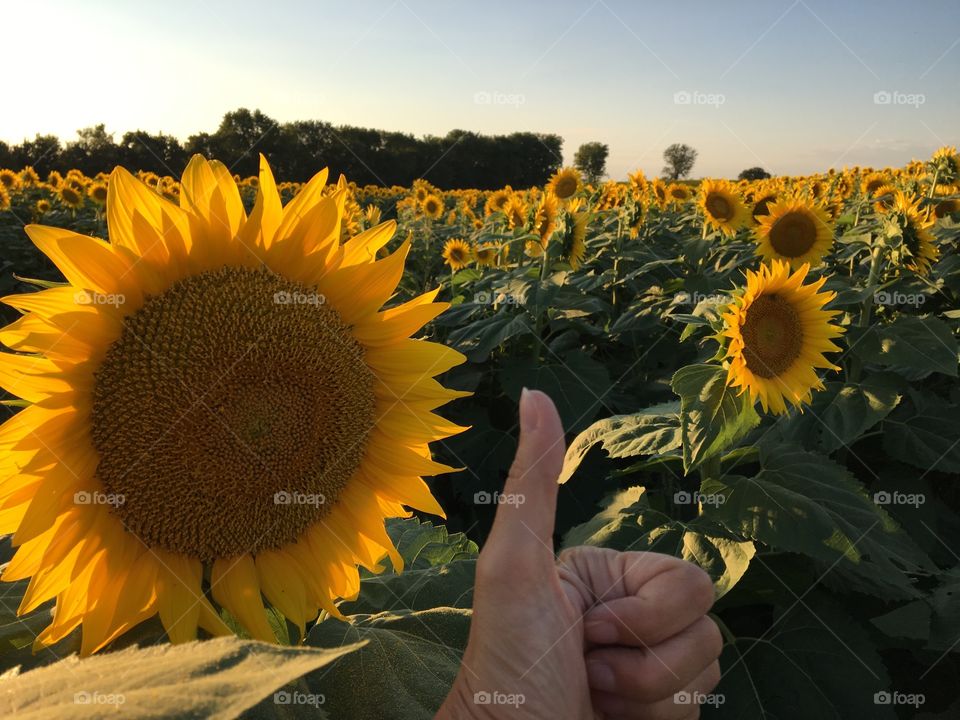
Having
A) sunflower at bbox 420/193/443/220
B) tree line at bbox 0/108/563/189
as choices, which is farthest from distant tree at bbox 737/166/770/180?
sunflower at bbox 420/193/443/220

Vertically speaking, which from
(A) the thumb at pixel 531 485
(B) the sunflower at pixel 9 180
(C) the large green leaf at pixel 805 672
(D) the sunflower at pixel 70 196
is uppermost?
(B) the sunflower at pixel 9 180

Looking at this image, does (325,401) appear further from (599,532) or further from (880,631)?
(880,631)

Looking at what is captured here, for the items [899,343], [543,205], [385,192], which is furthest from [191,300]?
[385,192]

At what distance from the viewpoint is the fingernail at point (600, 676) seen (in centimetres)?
133

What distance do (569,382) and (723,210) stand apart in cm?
402

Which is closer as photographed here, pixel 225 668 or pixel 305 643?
pixel 225 668

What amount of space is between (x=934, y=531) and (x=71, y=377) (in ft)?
14.6

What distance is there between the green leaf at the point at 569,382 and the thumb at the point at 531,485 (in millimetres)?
3741

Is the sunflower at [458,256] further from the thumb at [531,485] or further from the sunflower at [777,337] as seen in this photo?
the thumb at [531,485]

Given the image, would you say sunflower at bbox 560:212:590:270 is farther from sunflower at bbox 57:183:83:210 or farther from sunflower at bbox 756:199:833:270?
sunflower at bbox 57:183:83:210

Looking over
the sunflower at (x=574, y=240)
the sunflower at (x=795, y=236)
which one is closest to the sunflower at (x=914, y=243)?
the sunflower at (x=795, y=236)

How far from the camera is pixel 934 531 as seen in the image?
397 cm

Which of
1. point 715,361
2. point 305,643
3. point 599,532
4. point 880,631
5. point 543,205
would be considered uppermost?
point 543,205

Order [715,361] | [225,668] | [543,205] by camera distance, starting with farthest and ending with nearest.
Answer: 1. [543,205]
2. [715,361]
3. [225,668]
